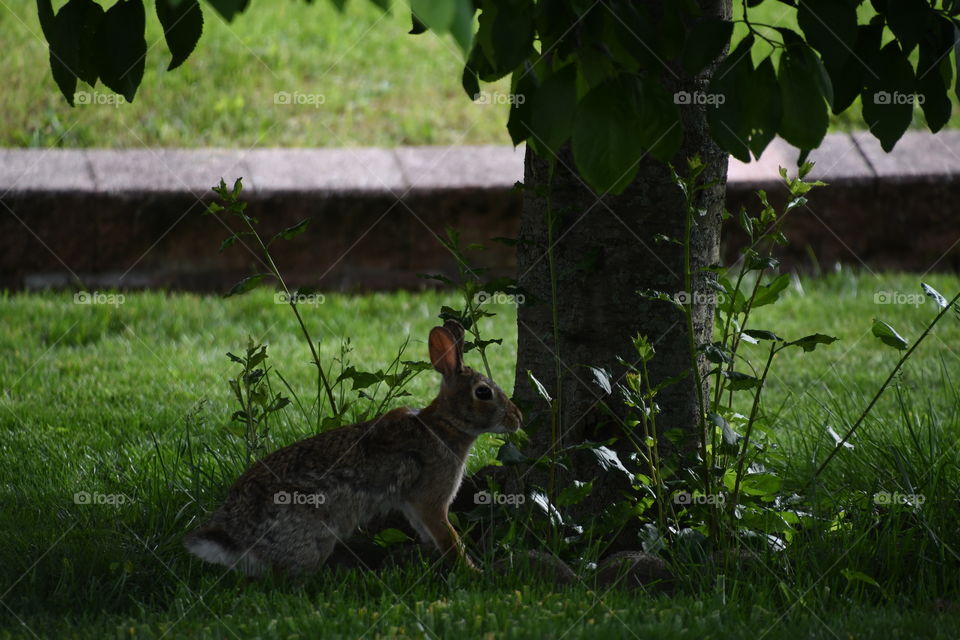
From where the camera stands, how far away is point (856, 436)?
14.9 feet

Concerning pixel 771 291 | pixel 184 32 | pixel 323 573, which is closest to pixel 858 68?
pixel 771 291

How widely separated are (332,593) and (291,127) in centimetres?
616

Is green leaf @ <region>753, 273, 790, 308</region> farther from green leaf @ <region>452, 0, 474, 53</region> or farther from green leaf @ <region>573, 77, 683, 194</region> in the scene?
green leaf @ <region>452, 0, 474, 53</region>

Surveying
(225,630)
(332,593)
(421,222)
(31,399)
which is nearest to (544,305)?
(332,593)

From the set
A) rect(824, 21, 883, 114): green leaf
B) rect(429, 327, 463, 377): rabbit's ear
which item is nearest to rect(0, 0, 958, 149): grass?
rect(429, 327, 463, 377): rabbit's ear

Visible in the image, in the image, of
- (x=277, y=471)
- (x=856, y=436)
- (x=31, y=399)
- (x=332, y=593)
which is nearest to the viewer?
(x=332, y=593)

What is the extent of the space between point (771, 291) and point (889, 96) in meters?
0.72

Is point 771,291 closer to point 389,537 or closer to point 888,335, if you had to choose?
point 888,335

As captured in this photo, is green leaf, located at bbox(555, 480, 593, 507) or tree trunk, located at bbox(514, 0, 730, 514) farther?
tree trunk, located at bbox(514, 0, 730, 514)

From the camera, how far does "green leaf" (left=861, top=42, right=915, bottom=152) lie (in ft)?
10.1

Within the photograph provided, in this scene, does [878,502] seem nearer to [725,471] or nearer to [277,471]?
[725,471]

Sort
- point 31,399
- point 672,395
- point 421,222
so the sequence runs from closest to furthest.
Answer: point 672,395 → point 31,399 → point 421,222

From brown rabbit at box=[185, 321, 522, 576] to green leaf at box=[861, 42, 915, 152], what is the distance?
4.99 ft

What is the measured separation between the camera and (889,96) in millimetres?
3143
